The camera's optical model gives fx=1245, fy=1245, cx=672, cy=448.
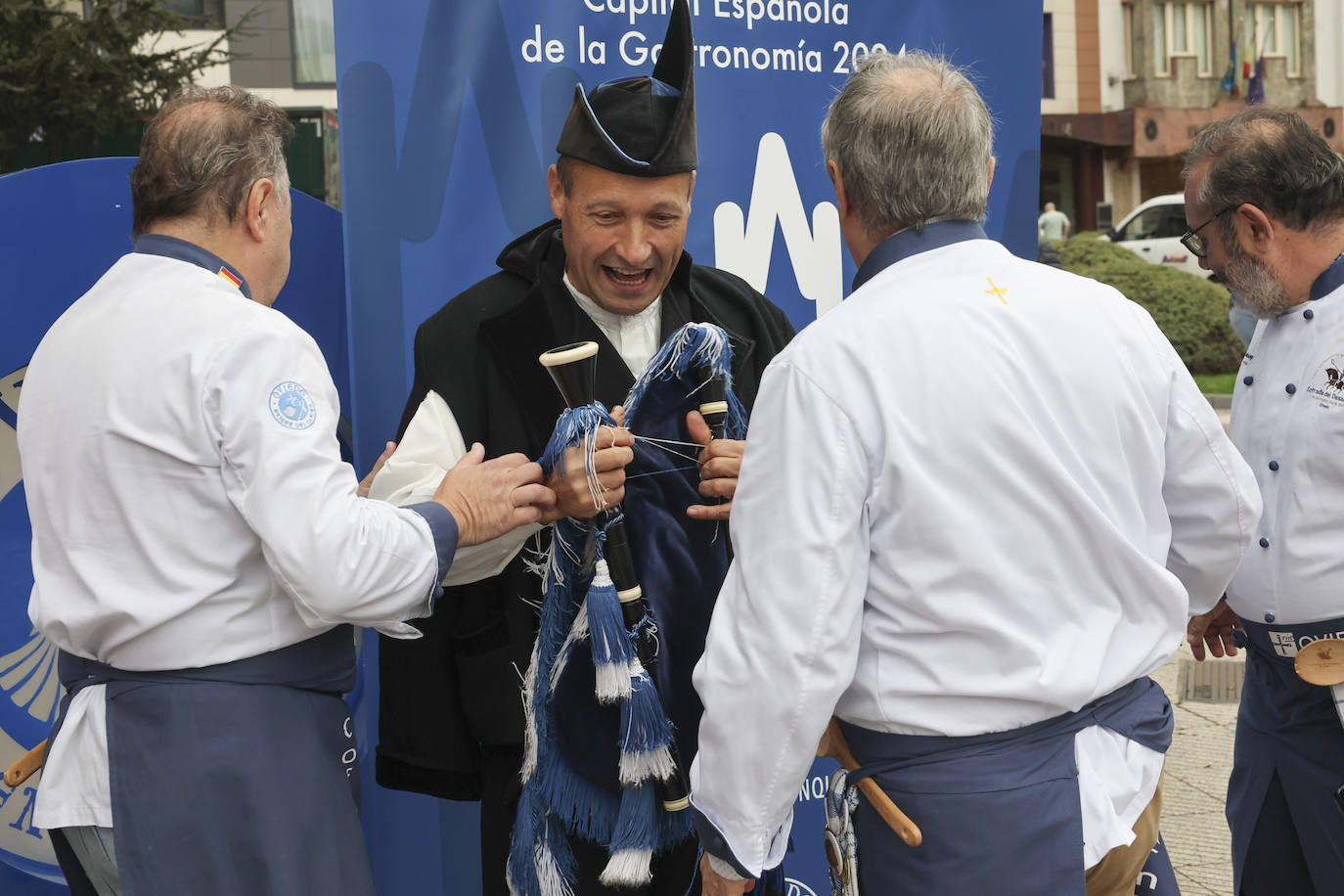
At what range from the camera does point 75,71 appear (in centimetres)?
1030

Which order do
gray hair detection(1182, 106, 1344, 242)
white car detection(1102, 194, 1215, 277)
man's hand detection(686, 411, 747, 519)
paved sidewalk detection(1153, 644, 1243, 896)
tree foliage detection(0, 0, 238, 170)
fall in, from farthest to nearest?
white car detection(1102, 194, 1215, 277), tree foliage detection(0, 0, 238, 170), paved sidewalk detection(1153, 644, 1243, 896), gray hair detection(1182, 106, 1344, 242), man's hand detection(686, 411, 747, 519)

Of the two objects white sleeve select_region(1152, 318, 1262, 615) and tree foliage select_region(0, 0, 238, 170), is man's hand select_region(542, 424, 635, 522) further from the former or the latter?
tree foliage select_region(0, 0, 238, 170)

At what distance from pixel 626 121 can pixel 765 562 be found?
1029mm

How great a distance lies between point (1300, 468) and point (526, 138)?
1.89 metres

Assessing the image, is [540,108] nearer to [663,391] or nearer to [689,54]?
[689,54]

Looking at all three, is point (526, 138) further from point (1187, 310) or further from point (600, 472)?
point (1187, 310)

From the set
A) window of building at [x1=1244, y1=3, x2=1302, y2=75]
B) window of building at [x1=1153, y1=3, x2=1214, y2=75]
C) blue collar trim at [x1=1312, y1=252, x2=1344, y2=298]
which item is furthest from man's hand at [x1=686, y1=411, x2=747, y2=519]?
window of building at [x1=1244, y1=3, x2=1302, y2=75]

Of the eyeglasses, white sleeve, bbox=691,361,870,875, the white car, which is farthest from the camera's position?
the white car

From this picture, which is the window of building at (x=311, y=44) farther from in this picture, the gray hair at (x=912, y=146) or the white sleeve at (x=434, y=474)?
the gray hair at (x=912, y=146)

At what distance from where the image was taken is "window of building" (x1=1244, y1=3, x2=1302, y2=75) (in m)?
28.0

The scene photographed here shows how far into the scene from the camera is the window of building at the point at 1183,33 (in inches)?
1049

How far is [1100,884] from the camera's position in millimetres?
1940

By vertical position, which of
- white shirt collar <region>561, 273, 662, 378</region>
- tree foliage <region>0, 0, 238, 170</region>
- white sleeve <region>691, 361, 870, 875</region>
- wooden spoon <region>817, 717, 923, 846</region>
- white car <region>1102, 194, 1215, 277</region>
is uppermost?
tree foliage <region>0, 0, 238, 170</region>

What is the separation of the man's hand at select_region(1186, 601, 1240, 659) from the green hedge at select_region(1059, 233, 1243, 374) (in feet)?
35.5
